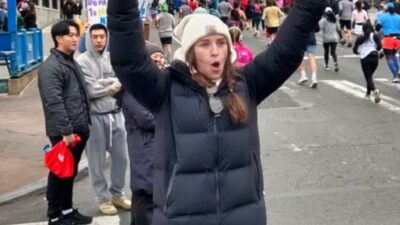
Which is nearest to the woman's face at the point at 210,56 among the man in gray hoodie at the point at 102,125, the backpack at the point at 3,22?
the man in gray hoodie at the point at 102,125

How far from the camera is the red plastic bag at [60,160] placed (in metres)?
5.12

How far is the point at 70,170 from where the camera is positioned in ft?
17.1

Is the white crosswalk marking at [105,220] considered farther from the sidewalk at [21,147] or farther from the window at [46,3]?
the window at [46,3]

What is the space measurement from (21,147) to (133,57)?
6.47m

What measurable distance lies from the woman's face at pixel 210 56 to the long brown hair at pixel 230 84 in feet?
0.06

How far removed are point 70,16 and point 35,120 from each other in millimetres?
19140

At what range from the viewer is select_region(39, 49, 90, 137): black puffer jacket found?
511cm

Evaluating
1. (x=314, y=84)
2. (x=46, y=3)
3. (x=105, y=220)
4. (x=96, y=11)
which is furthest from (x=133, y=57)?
(x=46, y=3)

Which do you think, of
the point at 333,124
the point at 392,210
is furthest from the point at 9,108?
the point at 392,210

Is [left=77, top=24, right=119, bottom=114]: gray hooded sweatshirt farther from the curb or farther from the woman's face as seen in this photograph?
the woman's face

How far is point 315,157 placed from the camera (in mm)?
7711

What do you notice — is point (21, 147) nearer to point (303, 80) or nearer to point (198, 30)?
point (198, 30)

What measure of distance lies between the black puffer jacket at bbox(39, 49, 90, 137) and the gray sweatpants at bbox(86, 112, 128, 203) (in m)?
0.31

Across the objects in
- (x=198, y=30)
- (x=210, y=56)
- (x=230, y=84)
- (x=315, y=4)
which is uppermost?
(x=315, y=4)
